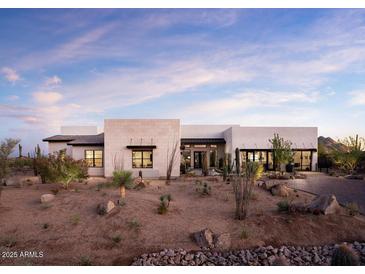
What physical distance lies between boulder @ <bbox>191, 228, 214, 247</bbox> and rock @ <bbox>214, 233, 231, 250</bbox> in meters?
0.13

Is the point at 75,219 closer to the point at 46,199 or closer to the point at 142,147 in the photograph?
the point at 46,199

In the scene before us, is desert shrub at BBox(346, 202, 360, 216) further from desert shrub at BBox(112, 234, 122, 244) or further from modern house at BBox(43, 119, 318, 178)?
modern house at BBox(43, 119, 318, 178)

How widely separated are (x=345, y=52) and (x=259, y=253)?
27.7ft

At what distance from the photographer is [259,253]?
20.4 feet

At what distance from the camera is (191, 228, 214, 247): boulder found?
644 centimetres

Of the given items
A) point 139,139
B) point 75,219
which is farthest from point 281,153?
point 75,219

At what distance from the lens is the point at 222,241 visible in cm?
648

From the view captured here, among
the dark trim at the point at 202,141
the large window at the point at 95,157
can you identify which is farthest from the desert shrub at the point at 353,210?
the large window at the point at 95,157

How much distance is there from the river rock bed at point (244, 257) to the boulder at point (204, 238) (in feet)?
0.61

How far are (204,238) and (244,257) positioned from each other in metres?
1.04

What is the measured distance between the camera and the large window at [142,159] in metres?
17.3

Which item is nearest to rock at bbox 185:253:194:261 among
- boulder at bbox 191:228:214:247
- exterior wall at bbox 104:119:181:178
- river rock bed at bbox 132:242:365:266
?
river rock bed at bbox 132:242:365:266

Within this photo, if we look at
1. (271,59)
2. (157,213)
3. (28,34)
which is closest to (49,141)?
(28,34)

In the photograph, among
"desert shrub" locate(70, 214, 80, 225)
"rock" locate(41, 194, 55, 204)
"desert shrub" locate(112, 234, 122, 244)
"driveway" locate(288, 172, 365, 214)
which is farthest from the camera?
"driveway" locate(288, 172, 365, 214)
